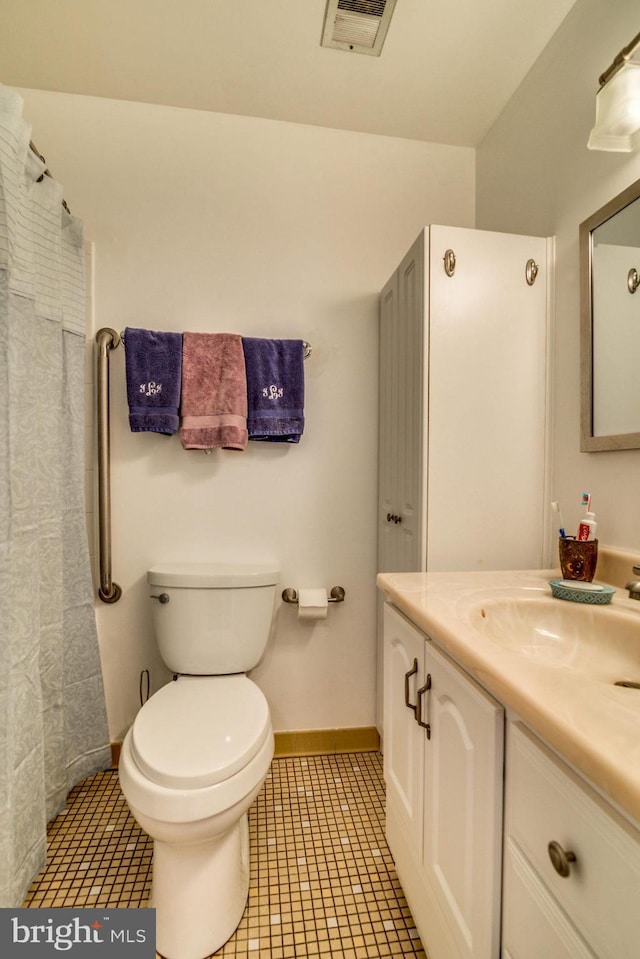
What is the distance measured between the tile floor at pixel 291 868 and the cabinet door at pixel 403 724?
27cm

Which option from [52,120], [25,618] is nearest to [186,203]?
[52,120]

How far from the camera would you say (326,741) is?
181 cm

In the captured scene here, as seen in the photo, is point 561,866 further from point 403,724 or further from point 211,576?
point 211,576

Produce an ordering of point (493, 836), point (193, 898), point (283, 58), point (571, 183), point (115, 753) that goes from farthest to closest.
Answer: point (115, 753)
point (283, 58)
point (571, 183)
point (193, 898)
point (493, 836)

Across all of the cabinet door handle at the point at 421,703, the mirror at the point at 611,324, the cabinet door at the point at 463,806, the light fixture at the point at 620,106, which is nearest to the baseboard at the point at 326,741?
the cabinet door at the point at 463,806

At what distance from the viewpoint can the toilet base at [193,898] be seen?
3.49 ft

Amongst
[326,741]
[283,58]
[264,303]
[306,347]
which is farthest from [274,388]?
[326,741]

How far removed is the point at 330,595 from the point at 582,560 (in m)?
0.94

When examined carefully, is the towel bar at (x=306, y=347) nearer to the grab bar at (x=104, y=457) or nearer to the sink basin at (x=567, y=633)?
Answer: the grab bar at (x=104, y=457)

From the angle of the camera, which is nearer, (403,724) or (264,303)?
(403,724)

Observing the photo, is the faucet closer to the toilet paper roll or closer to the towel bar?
the toilet paper roll

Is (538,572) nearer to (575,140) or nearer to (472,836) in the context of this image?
(472,836)

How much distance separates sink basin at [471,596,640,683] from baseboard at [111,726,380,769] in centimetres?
110

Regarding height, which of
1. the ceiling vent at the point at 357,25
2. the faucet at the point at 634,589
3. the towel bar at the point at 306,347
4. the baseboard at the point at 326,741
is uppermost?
the ceiling vent at the point at 357,25
